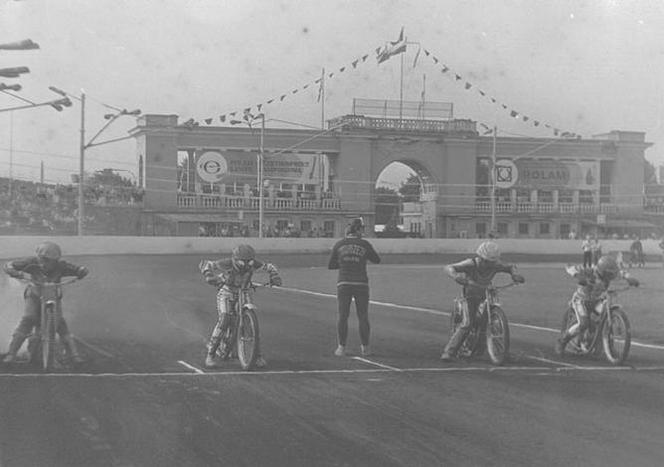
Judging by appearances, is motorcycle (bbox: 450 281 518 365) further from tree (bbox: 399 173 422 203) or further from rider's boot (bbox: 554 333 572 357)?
tree (bbox: 399 173 422 203)

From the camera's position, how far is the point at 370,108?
192 ft

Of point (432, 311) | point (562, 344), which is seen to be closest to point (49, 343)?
point (562, 344)

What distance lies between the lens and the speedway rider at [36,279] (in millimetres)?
10383

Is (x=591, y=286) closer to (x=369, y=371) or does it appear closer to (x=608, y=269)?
(x=608, y=269)

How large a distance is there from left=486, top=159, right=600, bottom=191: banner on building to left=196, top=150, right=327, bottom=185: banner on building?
41.8ft

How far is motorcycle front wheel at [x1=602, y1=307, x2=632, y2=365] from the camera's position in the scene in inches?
439

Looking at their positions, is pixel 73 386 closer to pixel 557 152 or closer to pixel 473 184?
pixel 473 184

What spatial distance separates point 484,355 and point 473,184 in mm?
45808

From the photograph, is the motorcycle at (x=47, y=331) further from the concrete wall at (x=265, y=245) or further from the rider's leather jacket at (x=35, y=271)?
the concrete wall at (x=265, y=245)

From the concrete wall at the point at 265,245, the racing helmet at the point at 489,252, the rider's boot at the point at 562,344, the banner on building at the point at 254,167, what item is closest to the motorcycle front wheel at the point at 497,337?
the racing helmet at the point at 489,252

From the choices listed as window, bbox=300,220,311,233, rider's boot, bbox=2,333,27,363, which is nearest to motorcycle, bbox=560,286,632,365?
rider's boot, bbox=2,333,27,363

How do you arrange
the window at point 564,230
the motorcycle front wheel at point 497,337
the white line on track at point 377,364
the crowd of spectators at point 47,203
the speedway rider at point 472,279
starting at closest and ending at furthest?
the white line on track at point 377,364 < the motorcycle front wheel at point 497,337 < the speedway rider at point 472,279 < the crowd of spectators at point 47,203 < the window at point 564,230

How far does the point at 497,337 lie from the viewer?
11047mm

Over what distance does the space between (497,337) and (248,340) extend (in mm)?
2980
